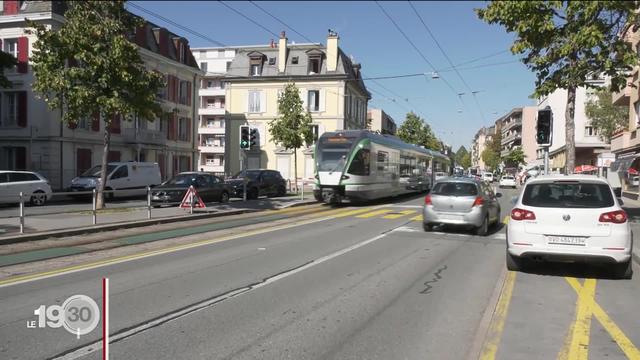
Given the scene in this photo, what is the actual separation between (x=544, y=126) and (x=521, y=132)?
4240 inches

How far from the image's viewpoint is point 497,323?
6.00 metres

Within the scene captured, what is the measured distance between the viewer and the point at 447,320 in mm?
6098

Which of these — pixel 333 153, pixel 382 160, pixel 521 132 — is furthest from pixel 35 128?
pixel 521 132

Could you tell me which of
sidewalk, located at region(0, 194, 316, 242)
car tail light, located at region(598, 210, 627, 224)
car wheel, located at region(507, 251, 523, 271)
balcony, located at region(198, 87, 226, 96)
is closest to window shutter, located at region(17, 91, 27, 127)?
sidewalk, located at region(0, 194, 316, 242)

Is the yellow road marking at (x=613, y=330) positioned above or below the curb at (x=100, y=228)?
above

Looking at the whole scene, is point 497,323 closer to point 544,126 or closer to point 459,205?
point 459,205

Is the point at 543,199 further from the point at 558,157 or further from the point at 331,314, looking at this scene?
the point at 558,157

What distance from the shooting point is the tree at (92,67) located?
1733 cm

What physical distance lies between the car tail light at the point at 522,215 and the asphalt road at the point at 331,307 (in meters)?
0.94

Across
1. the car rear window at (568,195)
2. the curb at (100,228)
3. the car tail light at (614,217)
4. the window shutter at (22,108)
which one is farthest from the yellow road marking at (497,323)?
the window shutter at (22,108)

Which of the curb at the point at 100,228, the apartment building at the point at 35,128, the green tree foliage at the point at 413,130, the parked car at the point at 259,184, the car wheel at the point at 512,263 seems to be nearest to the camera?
the car wheel at the point at 512,263

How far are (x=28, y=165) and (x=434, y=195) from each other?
1084 inches

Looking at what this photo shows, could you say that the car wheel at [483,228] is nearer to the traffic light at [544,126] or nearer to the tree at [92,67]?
the traffic light at [544,126]

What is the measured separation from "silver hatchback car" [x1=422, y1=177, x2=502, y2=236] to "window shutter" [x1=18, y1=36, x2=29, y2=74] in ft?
93.6
